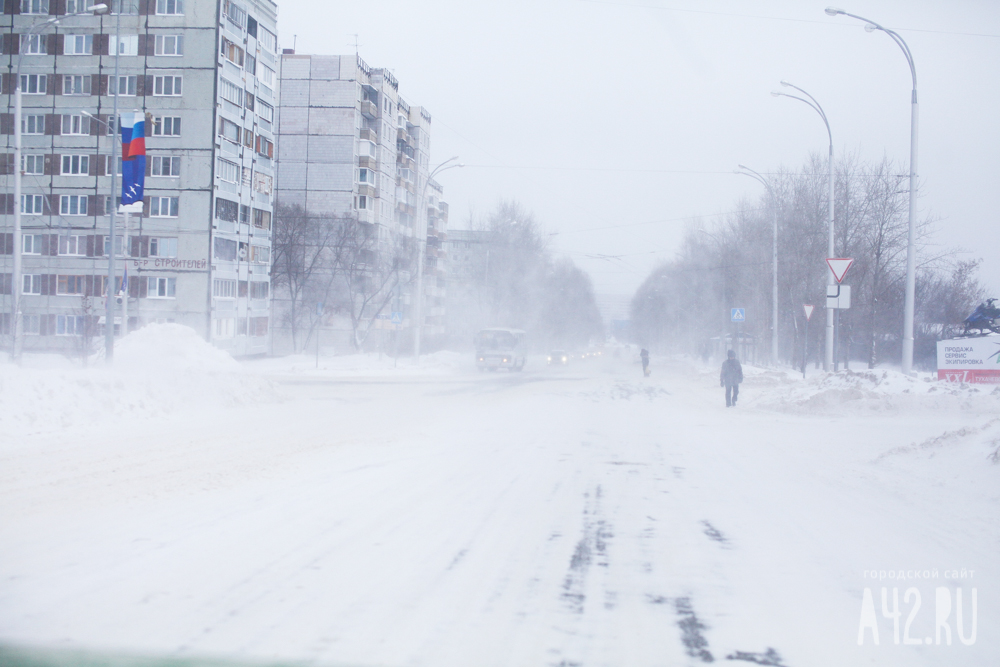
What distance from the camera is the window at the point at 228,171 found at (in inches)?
1981

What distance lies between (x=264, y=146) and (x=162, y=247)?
1176 cm

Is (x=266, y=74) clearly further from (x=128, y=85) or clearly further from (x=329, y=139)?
(x=329, y=139)

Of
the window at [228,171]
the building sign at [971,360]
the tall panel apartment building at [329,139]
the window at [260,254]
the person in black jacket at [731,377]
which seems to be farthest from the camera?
the tall panel apartment building at [329,139]

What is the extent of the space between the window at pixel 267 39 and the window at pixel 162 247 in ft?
54.0

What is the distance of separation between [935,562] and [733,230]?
5508 cm

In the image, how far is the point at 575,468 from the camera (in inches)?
427

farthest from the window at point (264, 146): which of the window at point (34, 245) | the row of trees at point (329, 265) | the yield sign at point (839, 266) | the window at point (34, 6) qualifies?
the yield sign at point (839, 266)

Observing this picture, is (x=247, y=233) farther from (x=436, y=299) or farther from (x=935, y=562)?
(x=935, y=562)

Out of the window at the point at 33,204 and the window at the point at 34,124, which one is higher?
the window at the point at 34,124

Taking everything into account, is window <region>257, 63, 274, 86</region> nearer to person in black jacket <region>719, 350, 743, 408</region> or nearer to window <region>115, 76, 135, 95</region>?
window <region>115, 76, 135, 95</region>

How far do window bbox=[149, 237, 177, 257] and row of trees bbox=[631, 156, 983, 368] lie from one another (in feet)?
118

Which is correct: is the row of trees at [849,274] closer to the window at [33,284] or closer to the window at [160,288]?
the window at [160,288]

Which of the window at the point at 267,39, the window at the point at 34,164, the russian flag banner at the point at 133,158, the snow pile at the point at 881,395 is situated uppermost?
the window at the point at 267,39

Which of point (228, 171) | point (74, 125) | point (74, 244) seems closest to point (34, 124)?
point (74, 125)
